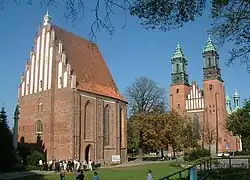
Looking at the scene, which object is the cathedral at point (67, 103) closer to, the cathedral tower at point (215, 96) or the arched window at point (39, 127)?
the arched window at point (39, 127)

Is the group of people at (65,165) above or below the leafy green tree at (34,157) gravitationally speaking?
below

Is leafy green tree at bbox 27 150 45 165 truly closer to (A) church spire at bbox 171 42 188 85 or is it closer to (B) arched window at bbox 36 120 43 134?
(B) arched window at bbox 36 120 43 134

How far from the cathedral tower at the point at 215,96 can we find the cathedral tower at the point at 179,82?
5216mm

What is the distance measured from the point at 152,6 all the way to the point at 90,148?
1186 inches

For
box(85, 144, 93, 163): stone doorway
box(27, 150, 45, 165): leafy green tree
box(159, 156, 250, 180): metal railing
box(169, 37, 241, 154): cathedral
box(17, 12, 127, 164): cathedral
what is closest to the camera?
box(159, 156, 250, 180): metal railing

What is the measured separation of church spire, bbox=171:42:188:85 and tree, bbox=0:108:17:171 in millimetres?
50952

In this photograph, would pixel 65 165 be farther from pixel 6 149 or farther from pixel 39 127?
pixel 39 127

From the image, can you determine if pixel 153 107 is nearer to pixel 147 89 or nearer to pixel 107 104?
pixel 147 89

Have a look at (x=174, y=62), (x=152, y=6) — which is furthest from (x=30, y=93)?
(x=174, y=62)

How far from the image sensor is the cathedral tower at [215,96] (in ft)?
218

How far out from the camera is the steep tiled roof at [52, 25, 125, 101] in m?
39.7

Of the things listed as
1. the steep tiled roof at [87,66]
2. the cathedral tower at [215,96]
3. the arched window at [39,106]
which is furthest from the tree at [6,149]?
the cathedral tower at [215,96]

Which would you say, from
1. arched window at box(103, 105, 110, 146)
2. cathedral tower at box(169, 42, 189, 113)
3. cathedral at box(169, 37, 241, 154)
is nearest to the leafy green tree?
arched window at box(103, 105, 110, 146)

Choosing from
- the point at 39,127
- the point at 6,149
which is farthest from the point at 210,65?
the point at 6,149
